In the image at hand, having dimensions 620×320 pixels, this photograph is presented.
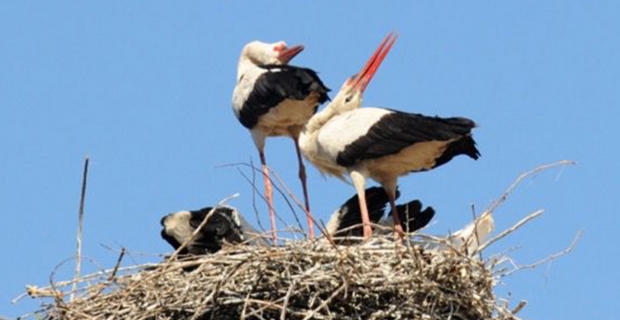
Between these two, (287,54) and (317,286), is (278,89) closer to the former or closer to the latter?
(287,54)

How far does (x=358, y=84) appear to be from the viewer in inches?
532

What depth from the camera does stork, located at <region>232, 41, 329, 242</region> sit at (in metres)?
13.4

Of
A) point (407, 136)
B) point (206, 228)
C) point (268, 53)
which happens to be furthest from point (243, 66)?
point (206, 228)

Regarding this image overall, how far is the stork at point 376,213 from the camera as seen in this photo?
12852 millimetres

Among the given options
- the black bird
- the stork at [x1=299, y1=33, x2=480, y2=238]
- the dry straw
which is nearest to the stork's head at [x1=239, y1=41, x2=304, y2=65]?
the stork at [x1=299, y1=33, x2=480, y2=238]

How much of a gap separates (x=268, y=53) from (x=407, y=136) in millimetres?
2244

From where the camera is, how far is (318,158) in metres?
13.1

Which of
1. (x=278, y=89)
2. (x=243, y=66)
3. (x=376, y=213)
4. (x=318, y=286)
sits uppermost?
(x=243, y=66)

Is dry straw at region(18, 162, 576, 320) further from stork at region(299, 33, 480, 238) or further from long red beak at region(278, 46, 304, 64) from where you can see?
long red beak at region(278, 46, 304, 64)

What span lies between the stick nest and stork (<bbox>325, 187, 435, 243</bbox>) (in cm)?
232

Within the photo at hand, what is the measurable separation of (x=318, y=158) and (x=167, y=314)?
10.2ft

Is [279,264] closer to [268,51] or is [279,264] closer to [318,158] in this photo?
[318,158]

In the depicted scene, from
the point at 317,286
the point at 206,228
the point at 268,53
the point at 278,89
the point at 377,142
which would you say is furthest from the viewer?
the point at 268,53

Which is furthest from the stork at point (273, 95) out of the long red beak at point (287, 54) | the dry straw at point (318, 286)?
the dry straw at point (318, 286)
